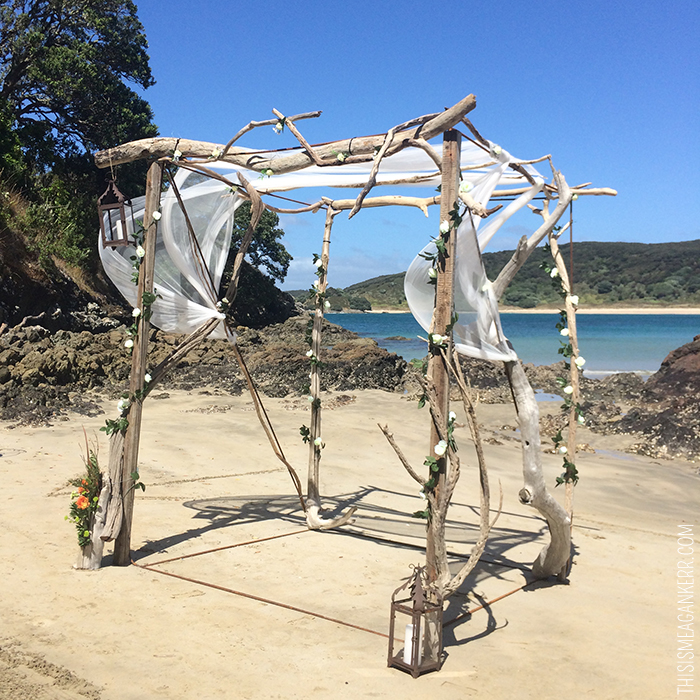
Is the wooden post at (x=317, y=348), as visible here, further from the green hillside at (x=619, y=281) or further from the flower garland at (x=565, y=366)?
the green hillside at (x=619, y=281)

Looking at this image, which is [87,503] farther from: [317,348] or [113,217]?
[317,348]

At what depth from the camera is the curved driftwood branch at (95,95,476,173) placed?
4.77 m

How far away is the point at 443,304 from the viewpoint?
4254 millimetres

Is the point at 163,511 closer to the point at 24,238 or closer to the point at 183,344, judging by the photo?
the point at 183,344

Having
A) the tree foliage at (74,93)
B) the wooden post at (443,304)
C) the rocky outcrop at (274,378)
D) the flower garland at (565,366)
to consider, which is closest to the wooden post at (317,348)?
the flower garland at (565,366)

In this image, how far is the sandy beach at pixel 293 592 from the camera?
371 centimetres

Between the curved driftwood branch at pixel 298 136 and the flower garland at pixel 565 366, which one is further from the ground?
the curved driftwood branch at pixel 298 136

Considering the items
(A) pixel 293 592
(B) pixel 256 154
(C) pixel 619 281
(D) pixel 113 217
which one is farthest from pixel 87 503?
(C) pixel 619 281

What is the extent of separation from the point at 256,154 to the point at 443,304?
2.35 m

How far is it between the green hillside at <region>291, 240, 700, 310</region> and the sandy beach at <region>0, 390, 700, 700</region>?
75.5 metres

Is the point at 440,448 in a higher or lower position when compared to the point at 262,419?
higher

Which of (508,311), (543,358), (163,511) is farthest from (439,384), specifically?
(508,311)

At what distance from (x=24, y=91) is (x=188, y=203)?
788 inches

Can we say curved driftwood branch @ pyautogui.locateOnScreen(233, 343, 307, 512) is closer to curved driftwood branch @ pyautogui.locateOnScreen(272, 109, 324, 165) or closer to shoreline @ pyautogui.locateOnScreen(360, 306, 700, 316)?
curved driftwood branch @ pyautogui.locateOnScreen(272, 109, 324, 165)
